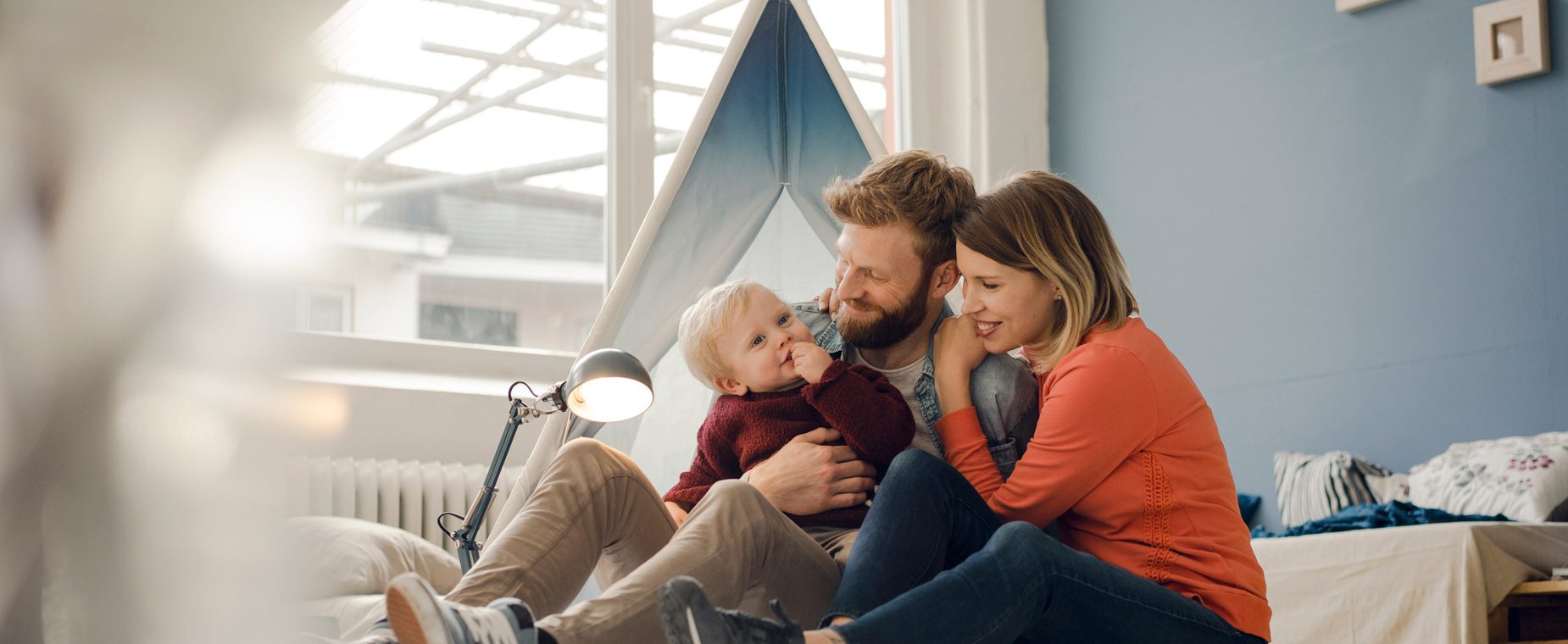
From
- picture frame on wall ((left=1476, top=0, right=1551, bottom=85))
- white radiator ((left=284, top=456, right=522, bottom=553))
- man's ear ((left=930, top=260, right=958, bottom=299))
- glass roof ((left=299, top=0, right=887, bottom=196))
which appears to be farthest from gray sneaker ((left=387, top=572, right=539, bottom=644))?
picture frame on wall ((left=1476, top=0, right=1551, bottom=85))

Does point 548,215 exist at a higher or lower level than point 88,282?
higher

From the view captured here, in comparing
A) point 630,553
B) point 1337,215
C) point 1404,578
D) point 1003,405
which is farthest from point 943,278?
point 1337,215

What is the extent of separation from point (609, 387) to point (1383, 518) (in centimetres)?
160

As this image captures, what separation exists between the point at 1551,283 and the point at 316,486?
2852 millimetres

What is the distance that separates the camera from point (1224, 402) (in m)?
3.26

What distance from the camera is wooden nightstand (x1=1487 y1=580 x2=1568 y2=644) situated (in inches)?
77.3

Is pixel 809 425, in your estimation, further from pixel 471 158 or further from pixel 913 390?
pixel 471 158

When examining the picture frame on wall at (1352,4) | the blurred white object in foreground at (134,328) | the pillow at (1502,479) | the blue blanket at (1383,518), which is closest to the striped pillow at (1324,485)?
the pillow at (1502,479)

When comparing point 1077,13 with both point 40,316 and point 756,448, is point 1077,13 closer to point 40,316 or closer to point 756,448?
point 756,448

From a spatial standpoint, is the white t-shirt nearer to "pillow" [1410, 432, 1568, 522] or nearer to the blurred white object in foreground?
"pillow" [1410, 432, 1568, 522]

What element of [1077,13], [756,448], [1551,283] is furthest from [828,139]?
[1077,13]

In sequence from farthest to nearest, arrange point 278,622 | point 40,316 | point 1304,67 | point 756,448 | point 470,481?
point 1304,67
point 470,481
point 278,622
point 40,316
point 756,448

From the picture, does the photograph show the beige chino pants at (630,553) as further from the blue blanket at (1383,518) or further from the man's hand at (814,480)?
the blue blanket at (1383,518)

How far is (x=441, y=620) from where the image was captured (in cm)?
104
